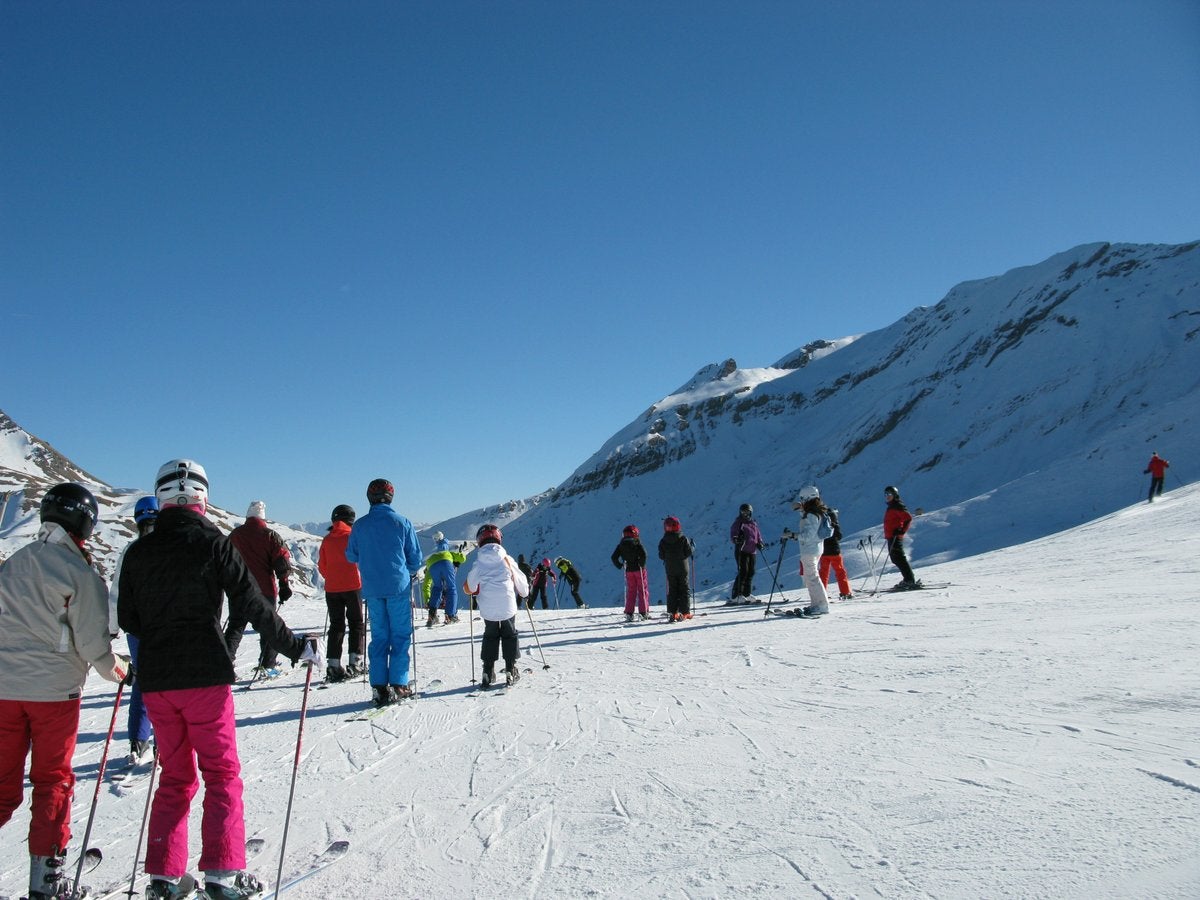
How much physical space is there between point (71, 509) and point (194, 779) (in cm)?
147

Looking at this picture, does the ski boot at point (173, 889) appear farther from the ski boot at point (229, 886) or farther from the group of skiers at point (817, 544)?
the group of skiers at point (817, 544)

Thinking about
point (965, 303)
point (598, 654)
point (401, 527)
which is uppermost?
point (965, 303)

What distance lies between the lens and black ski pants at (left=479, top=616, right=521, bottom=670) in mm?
7645

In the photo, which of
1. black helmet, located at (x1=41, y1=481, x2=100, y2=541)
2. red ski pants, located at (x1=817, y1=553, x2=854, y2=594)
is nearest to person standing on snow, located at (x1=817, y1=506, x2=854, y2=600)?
red ski pants, located at (x1=817, y1=553, x2=854, y2=594)

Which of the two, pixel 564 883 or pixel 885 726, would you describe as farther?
pixel 885 726

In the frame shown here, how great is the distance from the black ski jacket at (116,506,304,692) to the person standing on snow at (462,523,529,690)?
4201 millimetres

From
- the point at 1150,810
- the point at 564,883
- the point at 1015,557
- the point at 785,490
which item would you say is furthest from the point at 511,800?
the point at 785,490

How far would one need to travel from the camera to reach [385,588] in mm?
7008

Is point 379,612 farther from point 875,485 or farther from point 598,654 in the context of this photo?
point 875,485

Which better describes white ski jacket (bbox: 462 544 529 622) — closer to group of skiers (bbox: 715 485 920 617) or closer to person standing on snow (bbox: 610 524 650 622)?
group of skiers (bbox: 715 485 920 617)

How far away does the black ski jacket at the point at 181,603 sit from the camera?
10.8 ft

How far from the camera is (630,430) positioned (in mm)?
127312

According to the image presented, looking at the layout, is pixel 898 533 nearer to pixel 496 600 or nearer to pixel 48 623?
pixel 496 600

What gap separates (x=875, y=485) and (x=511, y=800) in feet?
165
